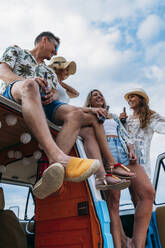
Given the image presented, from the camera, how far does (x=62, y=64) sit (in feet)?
10.8

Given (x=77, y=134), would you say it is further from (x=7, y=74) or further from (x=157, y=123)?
(x=157, y=123)

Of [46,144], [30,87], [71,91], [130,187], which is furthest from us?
[71,91]

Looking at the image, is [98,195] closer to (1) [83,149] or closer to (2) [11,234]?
(1) [83,149]

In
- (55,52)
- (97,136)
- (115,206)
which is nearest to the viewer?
(97,136)

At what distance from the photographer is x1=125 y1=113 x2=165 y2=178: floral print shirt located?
303 centimetres

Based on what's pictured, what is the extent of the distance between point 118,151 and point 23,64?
1269mm

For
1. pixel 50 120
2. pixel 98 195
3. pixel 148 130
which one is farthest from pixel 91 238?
pixel 148 130

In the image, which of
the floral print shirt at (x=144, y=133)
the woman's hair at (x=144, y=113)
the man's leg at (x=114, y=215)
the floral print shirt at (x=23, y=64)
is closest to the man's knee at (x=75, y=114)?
the floral print shirt at (x=23, y=64)

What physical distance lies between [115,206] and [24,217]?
2.17m

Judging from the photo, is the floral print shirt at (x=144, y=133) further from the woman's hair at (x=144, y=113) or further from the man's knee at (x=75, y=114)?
the man's knee at (x=75, y=114)

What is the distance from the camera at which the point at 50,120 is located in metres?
2.25

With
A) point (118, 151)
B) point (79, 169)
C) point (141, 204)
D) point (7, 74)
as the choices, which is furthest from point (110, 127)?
point (79, 169)

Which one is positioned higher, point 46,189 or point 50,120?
point 50,120

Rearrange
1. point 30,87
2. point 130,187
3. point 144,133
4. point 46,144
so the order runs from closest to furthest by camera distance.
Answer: point 46,144 → point 30,87 → point 130,187 → point 144,133
